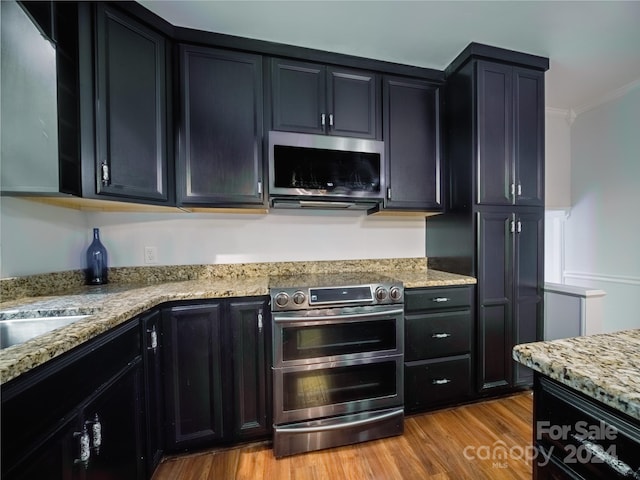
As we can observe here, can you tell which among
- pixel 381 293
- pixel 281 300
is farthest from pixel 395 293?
pixel 281 300

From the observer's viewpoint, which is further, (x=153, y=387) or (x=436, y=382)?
(x=436, y=382)

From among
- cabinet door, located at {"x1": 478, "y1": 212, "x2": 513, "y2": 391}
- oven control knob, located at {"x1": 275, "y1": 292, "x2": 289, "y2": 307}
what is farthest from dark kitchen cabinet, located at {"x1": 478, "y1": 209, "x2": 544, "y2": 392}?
oven control knob, located at {"x1": 275, "y1": 292, "x2": 289, "y2": 307}

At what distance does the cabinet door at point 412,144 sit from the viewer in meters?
2.02

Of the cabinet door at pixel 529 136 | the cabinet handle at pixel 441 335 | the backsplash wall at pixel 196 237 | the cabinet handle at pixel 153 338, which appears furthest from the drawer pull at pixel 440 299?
the cabinet handle at pixel 153 338

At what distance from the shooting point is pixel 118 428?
1083 mm

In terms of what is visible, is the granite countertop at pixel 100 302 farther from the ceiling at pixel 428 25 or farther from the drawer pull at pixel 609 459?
the ceiling at pixel 428 25

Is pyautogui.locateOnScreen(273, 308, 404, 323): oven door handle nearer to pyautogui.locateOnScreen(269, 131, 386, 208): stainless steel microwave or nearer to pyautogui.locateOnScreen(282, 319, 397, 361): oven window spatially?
pyautogui.locateOnScreen(282, 319, 397, 361): oven window

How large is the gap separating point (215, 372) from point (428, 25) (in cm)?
243

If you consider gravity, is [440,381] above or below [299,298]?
below

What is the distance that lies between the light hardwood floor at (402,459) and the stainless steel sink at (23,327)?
0.94 metres

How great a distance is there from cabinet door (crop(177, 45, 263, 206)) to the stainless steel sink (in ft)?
2.77

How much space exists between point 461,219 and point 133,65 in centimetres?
230

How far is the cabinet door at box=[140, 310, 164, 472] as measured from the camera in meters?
1.32

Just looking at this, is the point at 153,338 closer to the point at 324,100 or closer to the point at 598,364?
the point at 598,364
